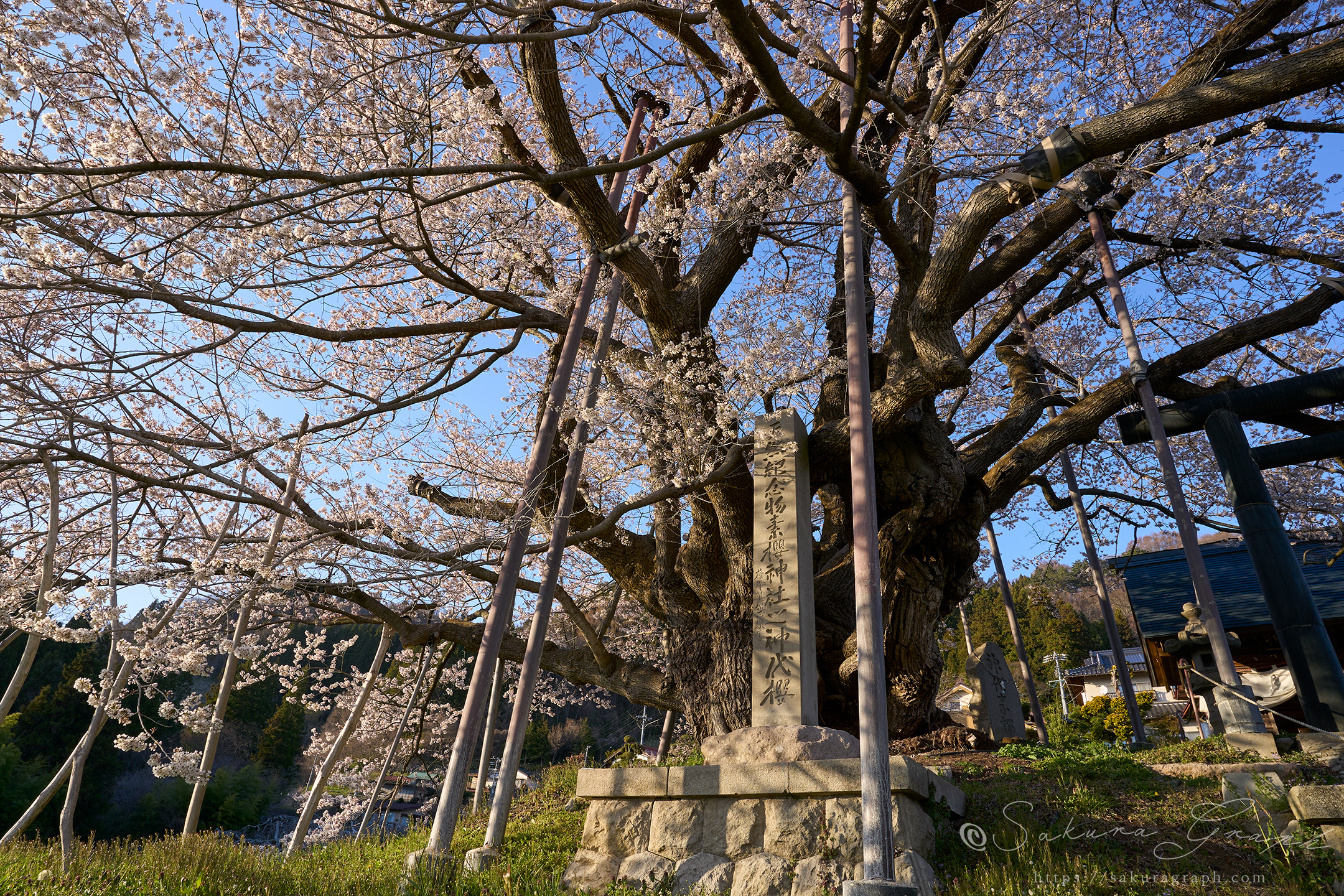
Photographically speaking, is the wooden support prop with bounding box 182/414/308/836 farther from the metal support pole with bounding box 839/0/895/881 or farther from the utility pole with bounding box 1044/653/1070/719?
the utility pole with bounding box 1044/653/1070/719

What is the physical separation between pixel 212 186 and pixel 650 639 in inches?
431

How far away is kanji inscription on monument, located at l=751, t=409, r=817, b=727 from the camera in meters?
5.53

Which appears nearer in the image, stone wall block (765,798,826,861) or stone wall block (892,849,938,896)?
stone wall block (892,849,938,896)

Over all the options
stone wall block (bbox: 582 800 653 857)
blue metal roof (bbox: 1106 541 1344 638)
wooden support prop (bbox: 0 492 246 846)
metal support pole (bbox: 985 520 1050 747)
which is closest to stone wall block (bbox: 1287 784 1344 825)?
stone wall block (bbox: 582 800 653 857)

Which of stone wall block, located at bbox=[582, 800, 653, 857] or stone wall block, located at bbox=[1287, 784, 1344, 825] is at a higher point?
stone wall block, located at bbox=[1287, 784, 1344, 825]

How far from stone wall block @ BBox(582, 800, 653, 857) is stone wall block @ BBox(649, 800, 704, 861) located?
85 millimetres

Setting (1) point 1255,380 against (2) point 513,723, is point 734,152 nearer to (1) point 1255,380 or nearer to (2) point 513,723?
(2) point 513,723

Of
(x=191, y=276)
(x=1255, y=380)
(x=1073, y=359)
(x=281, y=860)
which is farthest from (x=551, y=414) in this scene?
(x=1255, y=380)

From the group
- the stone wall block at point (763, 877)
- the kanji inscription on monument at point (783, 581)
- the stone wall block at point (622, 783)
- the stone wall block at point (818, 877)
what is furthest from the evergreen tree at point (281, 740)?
the stone wall block at point (818, 877)

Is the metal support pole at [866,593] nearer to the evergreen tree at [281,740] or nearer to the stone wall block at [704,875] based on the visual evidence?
the stone wall block at [704,875]

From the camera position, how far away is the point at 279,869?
17.7 ft

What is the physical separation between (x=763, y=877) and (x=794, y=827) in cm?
36

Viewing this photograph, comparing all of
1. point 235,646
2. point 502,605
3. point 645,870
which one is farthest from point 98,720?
point 645,870

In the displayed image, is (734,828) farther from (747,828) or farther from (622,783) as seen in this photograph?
(622,783)
